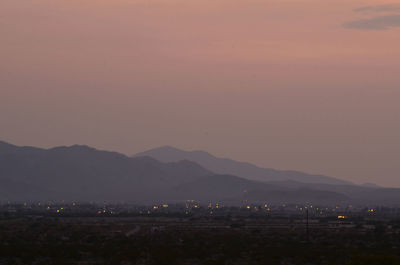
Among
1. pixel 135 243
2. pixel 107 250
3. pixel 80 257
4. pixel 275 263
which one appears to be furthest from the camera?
pixel 135 243

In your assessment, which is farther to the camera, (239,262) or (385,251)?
(385,251)

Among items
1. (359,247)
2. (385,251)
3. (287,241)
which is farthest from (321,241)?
(385,251)

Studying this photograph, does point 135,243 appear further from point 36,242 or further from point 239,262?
point 239,262

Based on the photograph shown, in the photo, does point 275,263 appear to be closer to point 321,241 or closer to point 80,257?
point 80,257

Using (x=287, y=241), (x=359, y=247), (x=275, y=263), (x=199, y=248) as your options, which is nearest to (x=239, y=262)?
(x=275, y=263)

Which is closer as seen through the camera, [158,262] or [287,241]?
[158,262]

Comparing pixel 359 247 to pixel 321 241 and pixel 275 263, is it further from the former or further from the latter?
pixel 275 263

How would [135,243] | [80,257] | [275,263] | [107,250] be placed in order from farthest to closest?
[135,243]
[107,250]
[80,257]
[275,263]

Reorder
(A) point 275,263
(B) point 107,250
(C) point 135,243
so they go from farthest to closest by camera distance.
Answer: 1. (C) point 135,243
2. (B) point 107,250
3. (A) point 275,263
